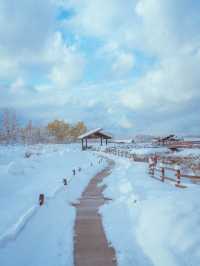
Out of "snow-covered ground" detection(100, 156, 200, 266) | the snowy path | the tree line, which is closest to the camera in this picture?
"snow-covered ground" detection(100, 156, 200, 266)

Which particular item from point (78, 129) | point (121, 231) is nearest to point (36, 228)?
point (121, 231)

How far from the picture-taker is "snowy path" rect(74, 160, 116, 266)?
17.0ft

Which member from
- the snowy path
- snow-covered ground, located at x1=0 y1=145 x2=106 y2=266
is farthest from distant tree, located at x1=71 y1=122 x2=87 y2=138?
the snowy path

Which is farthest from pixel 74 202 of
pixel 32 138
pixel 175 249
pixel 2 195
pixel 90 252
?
pixel 32 138

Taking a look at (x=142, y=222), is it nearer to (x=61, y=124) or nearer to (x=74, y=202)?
(x=74, y=202)

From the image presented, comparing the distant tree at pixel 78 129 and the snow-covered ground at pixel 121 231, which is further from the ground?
the distant tree at pixel 78 129

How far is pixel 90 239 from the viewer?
6.29 m

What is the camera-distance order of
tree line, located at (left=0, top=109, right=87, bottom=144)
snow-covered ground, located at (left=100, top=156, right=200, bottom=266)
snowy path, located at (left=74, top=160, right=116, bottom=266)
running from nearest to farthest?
snow-covered ground, located at (left=100, top=156, right=200, bottom=266) < snowy path, located at (left=74, top=160, right=116, bottom=266) < tree line, located at (left=0, top=109, right=87, bottom=144)

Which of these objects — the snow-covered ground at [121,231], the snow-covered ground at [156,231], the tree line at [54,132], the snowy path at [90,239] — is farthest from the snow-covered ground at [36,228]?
the tree line at [54,132]

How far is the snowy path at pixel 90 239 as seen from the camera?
5.19 m

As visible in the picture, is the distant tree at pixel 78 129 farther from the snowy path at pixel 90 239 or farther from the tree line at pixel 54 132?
the snowy path at pixel 90 239

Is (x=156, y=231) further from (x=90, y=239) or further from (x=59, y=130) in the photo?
(x=59, y=130)

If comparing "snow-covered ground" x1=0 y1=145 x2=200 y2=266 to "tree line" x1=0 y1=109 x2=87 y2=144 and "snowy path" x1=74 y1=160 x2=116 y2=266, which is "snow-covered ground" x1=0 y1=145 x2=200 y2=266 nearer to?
"snowy path" x1=74 y1=160 x2=116 y2=266

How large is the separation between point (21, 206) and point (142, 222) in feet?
15.9
